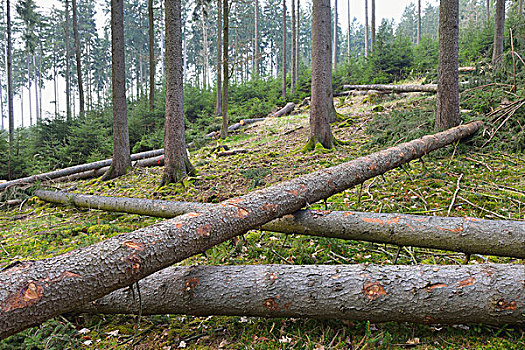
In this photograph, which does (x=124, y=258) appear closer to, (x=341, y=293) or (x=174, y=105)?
(x=341, y=293)

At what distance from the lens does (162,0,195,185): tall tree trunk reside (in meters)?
7.48

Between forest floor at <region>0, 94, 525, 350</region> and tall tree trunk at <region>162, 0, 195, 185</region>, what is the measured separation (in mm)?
464

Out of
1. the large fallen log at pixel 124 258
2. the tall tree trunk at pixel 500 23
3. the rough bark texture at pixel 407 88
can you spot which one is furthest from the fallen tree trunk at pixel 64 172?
the tall tree trunk at pixel 500 23

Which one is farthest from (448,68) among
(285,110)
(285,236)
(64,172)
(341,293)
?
(285,110)

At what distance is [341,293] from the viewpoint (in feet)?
8.25

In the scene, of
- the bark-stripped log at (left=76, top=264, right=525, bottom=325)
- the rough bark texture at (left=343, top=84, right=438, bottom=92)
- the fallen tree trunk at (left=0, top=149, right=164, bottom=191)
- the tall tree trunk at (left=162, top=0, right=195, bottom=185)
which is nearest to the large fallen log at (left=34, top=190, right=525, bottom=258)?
the bark-stripped log at (left=76, top=264, right=525, bottom=325)

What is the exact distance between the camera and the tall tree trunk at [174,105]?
24.5 feet

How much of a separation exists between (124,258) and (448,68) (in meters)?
7.00

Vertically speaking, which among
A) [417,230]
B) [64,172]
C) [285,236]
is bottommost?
[285,236]

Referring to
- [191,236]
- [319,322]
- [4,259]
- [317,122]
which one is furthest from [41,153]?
[319,322]

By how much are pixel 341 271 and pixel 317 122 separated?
647 cm

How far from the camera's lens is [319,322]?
2711 mm

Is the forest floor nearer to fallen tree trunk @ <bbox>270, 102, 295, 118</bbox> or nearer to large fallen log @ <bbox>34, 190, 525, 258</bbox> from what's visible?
large fallen log @ <bbox>34, 190, 525, 258</bbox>

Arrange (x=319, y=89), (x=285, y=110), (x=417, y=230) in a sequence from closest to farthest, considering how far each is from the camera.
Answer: (x=417, y=230)
(x=319, y=89)
(x=285, y=110)
